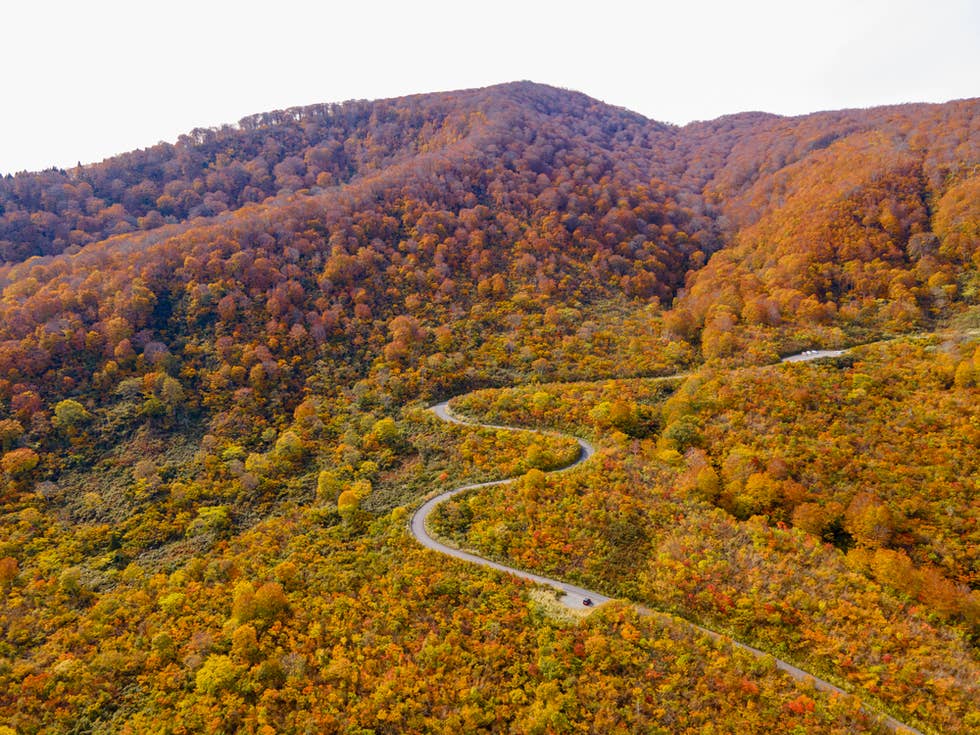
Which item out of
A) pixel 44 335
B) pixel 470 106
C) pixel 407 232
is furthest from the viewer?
pixel 470 106

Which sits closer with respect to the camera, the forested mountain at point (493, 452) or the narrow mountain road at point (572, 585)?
the narrow mountain road at point (572, 585)

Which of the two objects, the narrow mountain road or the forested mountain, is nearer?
the narrow mountain road

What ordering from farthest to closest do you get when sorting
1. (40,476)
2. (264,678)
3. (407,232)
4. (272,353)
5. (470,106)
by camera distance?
(470,106) → (407,232) → (272,353) → (40,476) → (264,678)

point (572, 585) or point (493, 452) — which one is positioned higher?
point (493, 452)

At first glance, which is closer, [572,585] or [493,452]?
[572,585]

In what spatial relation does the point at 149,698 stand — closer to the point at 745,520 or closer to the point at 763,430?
the point at 745,520

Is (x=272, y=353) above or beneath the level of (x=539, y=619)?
above

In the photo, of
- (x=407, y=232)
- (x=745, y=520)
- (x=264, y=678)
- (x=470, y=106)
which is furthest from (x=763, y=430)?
(x=470, y=106)

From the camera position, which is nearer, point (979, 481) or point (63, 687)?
point (63, 687)
